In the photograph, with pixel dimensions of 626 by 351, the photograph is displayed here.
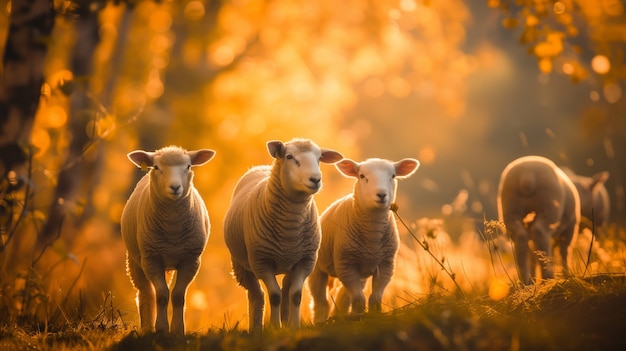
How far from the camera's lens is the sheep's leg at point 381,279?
5.94 metres

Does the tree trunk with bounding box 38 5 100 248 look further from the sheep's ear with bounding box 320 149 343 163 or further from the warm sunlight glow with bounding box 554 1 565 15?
the warm sunlight glow with bounding box 554 1 565 15

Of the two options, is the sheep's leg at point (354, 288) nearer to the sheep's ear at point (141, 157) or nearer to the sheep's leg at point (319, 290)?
the sheep's leg at point (319, 290)

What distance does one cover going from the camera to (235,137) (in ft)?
57.4

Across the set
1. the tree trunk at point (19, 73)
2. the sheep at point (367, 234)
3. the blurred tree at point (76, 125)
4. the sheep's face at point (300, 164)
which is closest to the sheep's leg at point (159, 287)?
the sheep's face at point (300, 164)

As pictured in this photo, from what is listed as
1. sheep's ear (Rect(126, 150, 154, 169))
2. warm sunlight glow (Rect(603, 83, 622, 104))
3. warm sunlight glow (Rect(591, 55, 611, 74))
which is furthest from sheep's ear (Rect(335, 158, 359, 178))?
warm sunlight glow (Rect(603, 83, 622, 104))

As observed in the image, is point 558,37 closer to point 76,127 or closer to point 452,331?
point 452,331

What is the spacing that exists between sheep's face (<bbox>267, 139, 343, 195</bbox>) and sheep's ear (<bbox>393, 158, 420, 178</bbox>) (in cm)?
77

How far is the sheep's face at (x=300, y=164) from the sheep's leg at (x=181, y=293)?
35.7 inches

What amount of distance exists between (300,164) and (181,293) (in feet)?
4.08

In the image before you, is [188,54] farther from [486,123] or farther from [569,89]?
[486,123]

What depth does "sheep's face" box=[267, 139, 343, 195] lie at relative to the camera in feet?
Result: 16.8

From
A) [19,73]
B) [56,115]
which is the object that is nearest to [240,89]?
[56,115]

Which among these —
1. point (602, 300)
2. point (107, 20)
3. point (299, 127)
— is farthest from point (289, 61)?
point (602, 300)

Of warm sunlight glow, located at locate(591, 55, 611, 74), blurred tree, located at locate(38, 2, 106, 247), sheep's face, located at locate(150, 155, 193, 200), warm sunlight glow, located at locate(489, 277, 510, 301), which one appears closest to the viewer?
warm sunlight glow, located at locate(489, 277, 510, 301)
